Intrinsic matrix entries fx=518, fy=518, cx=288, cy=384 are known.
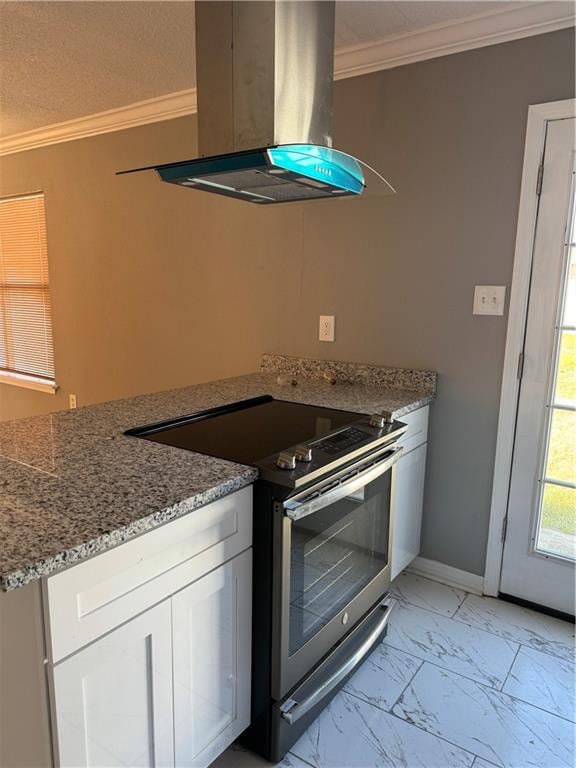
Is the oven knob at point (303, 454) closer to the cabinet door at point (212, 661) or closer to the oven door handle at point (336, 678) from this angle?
the cabinet door at point (212, 661)

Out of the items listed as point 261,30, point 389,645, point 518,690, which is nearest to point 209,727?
point 389,645

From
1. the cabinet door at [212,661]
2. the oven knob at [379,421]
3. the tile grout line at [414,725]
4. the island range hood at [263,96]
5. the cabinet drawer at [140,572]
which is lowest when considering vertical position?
the tile grout line at [414,725]

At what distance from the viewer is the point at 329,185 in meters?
1.62

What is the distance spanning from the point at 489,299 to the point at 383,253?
52 cm

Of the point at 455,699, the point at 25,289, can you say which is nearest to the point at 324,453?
the point at 455,699

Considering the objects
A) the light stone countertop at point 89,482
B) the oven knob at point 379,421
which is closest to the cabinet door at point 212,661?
the light stone countertop at point 89,482

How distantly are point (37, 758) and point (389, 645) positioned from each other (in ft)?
4.49

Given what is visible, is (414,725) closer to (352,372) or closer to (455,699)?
(455,699)

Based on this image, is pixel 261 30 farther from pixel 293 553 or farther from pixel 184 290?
pixel 184 290

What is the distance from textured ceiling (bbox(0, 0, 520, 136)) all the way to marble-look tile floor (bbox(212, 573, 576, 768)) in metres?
2.35

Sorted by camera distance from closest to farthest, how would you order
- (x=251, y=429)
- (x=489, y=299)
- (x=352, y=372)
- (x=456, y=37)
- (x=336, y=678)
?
(x=336, y=678)
(x=251, y=429)
(x=456, y=37)
(x=489, y=299)
(x=352, y=372)

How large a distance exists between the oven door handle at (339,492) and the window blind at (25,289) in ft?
9.94

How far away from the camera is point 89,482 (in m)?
1.19

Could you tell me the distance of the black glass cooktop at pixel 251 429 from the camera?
58.6 inches
